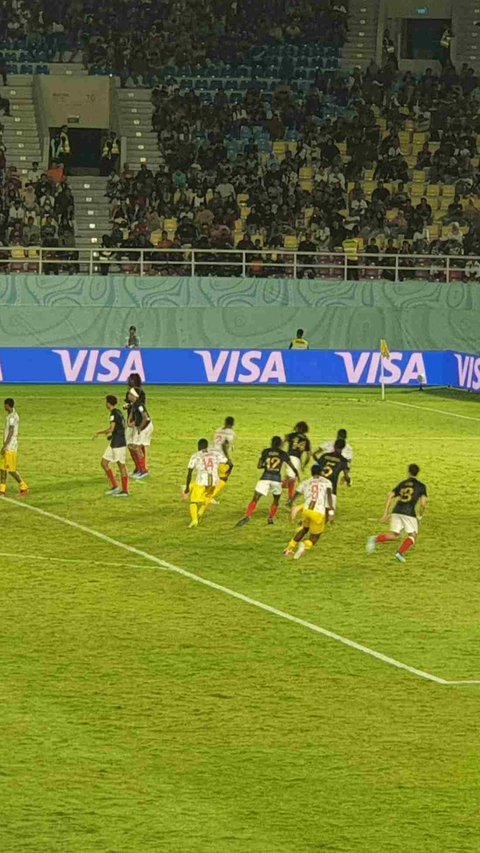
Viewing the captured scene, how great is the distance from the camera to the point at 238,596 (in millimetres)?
21500

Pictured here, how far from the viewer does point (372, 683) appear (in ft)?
56.9

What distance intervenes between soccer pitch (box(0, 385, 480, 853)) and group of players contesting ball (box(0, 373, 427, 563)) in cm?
40

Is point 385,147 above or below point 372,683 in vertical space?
above

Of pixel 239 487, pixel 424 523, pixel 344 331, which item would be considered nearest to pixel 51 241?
pixel 344 331

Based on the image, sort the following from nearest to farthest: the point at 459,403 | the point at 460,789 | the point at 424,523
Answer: the point at 460,789 → the point at 424,523 → the point at 459,403

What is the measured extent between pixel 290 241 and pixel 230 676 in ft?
116

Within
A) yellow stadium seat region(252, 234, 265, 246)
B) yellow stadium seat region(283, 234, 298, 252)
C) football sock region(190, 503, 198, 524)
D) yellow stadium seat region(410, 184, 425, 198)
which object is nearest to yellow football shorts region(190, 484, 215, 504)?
football sock region(190, 503, 198, 524)

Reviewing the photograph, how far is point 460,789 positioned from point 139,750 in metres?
2.87

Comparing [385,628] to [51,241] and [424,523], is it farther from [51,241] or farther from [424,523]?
[51,241]

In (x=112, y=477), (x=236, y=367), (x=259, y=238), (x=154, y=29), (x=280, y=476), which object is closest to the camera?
(x=280, y=476)

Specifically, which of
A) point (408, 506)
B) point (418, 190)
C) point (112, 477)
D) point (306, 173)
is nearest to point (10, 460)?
point (112, 477)

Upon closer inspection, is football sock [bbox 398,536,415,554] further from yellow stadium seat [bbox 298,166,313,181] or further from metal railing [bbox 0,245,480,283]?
yellow stadium seat [bbox 298,166,313,181]

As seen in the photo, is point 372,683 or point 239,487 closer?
point 372,683

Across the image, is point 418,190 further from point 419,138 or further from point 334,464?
point 334,464
